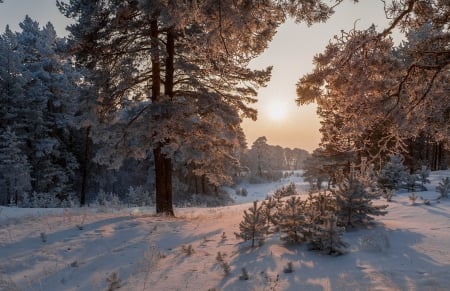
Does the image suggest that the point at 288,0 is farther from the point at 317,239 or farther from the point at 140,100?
the point at 140,100

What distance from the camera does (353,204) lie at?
7.38m

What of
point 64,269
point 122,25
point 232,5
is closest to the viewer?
point 232,5

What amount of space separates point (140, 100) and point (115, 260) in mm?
6842

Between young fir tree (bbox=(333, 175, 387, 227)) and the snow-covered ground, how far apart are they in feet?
1.25

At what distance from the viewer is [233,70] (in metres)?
11.2

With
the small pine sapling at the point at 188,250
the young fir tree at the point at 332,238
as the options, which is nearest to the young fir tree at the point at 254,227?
the small pine sapling at the point at 188,250

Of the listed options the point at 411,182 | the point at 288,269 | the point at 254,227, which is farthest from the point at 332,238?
the point at 411,182

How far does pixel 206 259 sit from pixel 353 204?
323 centimetres

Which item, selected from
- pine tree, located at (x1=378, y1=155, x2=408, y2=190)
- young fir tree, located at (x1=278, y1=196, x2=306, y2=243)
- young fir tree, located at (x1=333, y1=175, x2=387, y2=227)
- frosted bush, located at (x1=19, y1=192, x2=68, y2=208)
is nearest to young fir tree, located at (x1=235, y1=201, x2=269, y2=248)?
young fir tree, located at (x1=278, y1=196, x2=306, y2=243)

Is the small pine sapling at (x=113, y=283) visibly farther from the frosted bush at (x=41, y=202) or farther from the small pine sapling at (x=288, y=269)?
the frosted bush at (x=41, y=202)

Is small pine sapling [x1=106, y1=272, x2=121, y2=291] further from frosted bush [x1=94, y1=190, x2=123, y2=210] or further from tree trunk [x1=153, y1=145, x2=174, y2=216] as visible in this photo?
frosted bush [x1=94, y1=190, x2=123, y2=210]

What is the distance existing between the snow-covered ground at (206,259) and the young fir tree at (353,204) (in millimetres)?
381

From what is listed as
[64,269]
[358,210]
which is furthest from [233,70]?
[64,269]

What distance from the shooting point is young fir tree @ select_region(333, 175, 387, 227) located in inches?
288
